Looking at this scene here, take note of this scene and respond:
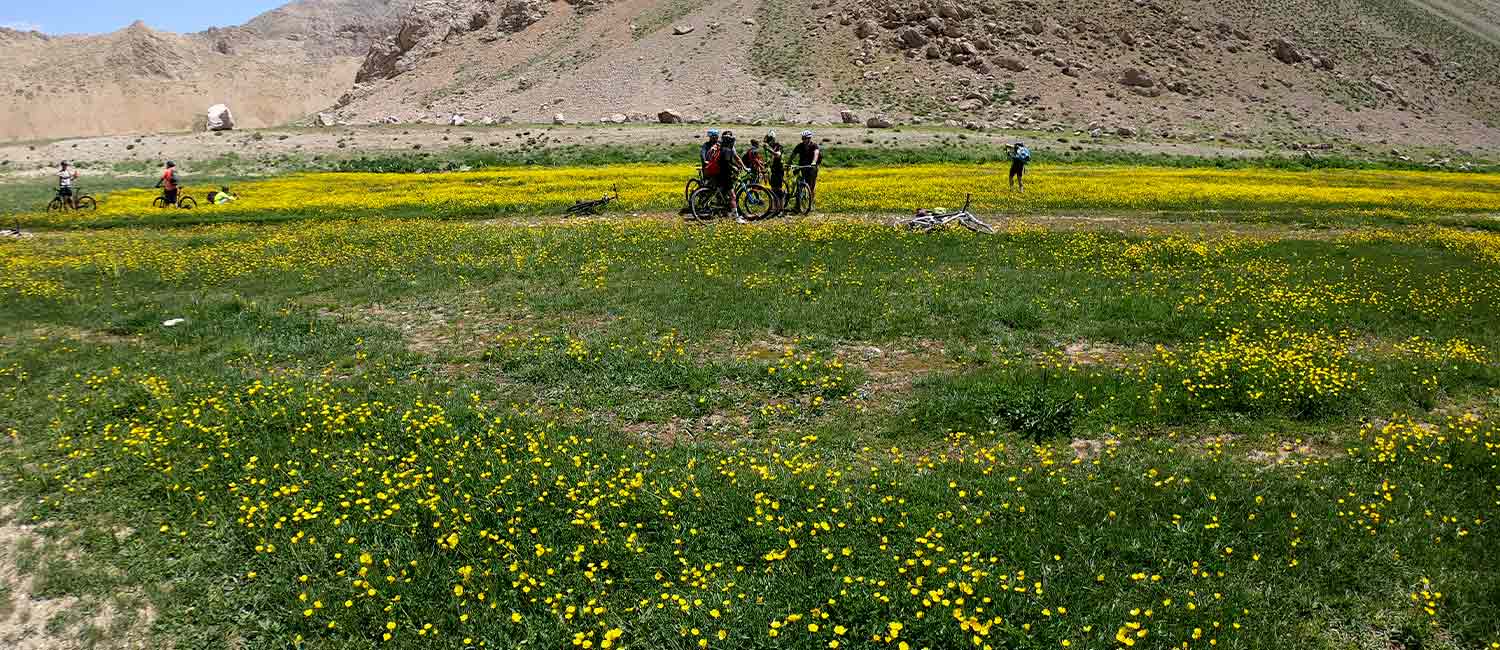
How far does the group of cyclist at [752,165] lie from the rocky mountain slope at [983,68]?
5114 cm

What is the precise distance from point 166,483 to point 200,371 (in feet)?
13.3

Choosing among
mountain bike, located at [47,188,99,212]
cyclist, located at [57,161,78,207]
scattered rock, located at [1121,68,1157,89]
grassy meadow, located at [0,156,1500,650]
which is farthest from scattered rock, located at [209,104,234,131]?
scattered rock, located at [1121,68,1157,89]

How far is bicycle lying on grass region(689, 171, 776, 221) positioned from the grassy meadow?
6310mm

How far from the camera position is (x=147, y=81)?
129m

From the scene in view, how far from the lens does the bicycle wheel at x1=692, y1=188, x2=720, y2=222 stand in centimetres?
2453

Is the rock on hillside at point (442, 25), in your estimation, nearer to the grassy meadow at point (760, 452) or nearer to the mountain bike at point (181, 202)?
the mountain bike at point (181, 202)

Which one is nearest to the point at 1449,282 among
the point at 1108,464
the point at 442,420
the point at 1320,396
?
the point at 1320,396

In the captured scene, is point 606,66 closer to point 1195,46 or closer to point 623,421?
point 1195,46

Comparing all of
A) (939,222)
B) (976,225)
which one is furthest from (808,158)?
(976,225)

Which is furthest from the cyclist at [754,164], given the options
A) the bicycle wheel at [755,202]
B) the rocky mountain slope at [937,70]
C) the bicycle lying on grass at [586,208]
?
the rocky mountain slope at [937,70]

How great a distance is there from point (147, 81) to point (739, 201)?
477 ft

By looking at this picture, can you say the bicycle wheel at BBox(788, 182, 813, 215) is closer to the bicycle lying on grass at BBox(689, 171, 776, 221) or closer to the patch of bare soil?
the bicycle lying on grass at BBox(689, 171, 776, 221)

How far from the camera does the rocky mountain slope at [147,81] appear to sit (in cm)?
11144

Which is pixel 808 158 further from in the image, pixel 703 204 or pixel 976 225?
pixel 976 225
